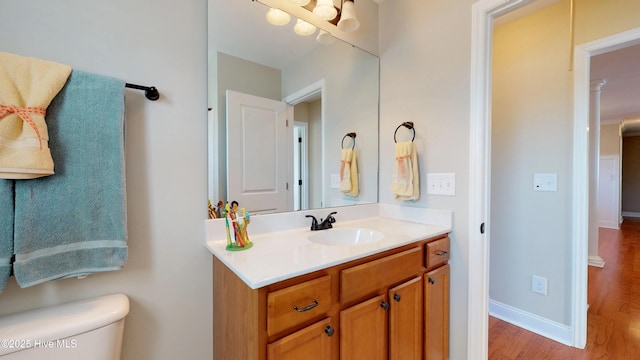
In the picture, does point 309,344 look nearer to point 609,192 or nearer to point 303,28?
point 303,28

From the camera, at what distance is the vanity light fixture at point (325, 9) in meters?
1.42

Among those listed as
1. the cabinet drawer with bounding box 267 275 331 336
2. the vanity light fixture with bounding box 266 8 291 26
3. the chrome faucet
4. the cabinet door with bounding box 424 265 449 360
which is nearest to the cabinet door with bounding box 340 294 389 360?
the cabinet drawer with bounding box 267 275 331 336

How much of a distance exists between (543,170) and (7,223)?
2851 mm

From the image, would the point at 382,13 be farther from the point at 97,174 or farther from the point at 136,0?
the point at 97,174

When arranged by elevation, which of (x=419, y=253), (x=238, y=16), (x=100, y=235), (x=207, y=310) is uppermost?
(x=238, y=16)

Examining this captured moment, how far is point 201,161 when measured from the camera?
113 cm

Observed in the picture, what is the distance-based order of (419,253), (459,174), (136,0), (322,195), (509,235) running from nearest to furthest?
(136,0)
(419,253)
(459,174)
(322,195)
(509,235)

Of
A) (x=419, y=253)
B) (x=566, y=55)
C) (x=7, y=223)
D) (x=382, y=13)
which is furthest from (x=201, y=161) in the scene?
(x=566, y=55)

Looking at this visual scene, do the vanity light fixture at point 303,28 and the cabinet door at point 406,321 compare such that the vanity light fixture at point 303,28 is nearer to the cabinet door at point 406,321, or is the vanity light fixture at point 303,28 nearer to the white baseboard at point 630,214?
the cabinet door at point 406,321

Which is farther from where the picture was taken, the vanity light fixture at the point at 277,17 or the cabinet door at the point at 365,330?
the vanity light fixture at the point at 277,17

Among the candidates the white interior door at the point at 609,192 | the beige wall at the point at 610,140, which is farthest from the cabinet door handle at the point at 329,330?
the beige wall at the point at 610,140

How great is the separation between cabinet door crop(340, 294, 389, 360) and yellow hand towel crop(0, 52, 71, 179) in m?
1.09

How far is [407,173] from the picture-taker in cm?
156

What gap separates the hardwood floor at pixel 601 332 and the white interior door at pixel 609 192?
396 centimetres
